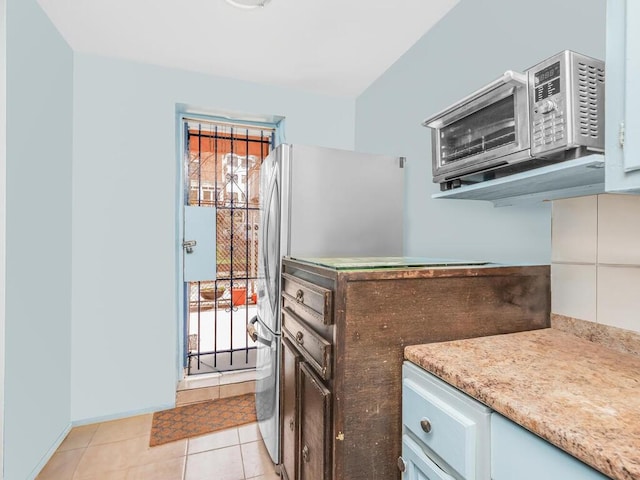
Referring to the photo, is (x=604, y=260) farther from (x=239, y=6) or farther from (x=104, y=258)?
(x=104, y=258)

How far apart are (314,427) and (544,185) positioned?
1.13 metres

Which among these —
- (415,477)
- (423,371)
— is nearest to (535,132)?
(423,371)

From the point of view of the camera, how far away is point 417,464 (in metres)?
0.93

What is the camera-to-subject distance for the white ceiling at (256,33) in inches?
70.0

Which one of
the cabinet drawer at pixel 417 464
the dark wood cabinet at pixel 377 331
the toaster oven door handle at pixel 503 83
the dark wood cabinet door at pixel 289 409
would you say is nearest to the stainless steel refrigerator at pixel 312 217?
the dark wood cabinet door at pixel 289 409

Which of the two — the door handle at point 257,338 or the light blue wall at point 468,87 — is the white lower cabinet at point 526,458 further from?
the door handle at point 257,338

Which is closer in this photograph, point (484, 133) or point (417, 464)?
point (417, 464)

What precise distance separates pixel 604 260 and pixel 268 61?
2198mm

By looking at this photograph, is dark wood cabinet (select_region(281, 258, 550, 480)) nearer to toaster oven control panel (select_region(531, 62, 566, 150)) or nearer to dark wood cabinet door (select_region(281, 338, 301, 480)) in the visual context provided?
dark wood cabinet door (select_region(281, 338, 301, 480))

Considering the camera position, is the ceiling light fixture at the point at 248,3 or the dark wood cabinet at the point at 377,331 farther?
the ceiling light fixture at the point at 248,3

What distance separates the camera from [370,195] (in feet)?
6.25

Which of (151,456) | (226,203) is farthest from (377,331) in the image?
(226,203)

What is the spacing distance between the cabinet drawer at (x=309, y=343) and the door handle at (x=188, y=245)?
1409 mm

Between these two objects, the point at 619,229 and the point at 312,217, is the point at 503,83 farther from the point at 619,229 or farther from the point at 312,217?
the point at 312,217
